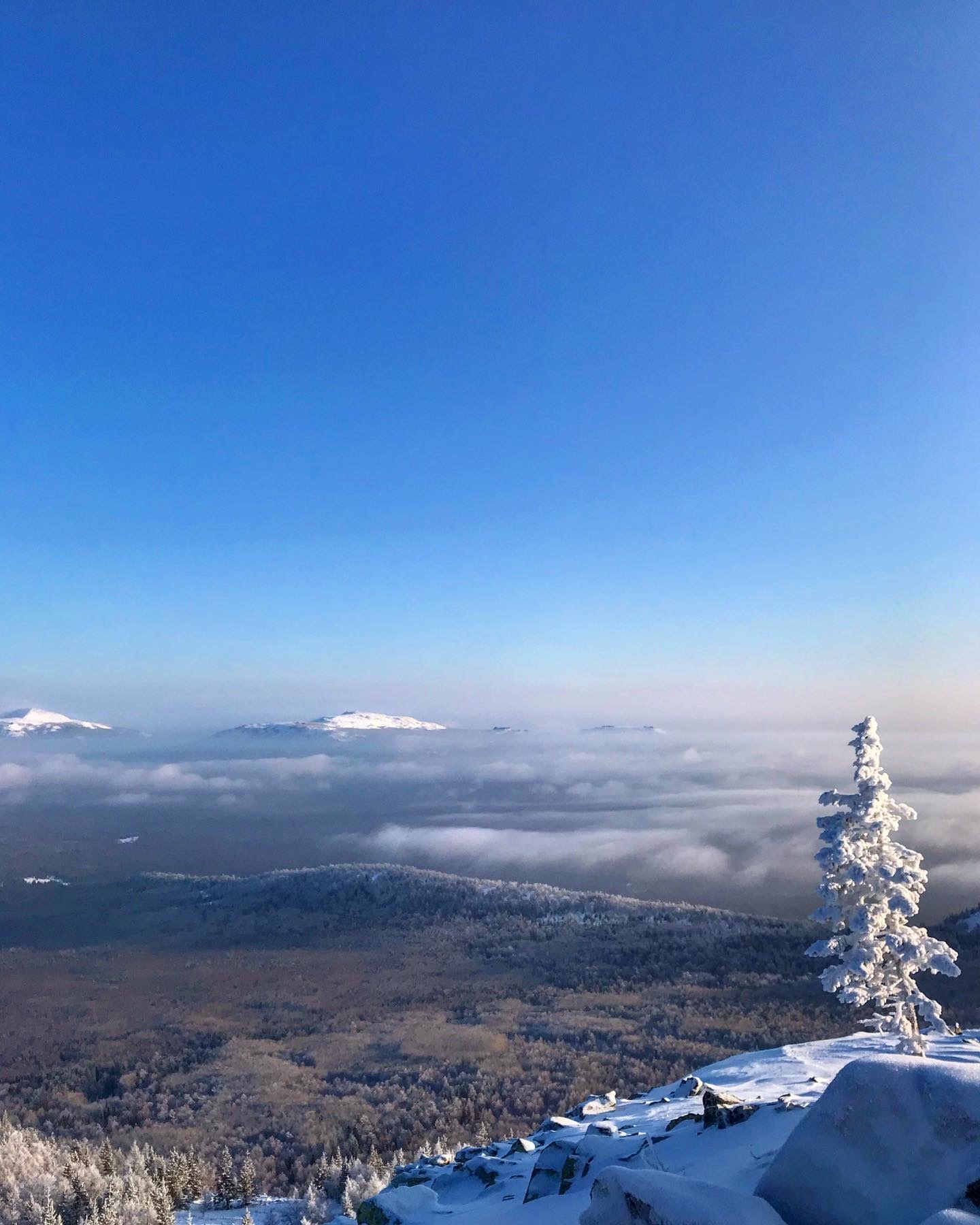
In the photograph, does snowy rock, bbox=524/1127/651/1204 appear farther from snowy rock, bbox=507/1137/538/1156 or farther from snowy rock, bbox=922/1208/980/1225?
snowy rock, bbox=922/1208/980/1225

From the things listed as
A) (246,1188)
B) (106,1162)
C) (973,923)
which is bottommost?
(973,923)

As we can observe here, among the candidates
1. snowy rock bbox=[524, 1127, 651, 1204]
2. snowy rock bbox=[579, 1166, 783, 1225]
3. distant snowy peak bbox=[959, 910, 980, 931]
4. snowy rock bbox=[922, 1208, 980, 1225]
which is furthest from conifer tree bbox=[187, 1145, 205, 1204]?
distant snowy peak bbox=[959, 910, 980, 931]

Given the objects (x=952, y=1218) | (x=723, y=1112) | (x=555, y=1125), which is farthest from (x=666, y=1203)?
(x=555, y=1125)

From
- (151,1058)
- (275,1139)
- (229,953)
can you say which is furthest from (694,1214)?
(229,953)

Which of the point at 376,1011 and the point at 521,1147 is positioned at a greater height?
the point at 521,1147

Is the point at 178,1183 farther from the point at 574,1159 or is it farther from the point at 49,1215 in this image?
the point at 574,1159

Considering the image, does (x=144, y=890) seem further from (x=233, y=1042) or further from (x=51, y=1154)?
(x=51, y=1154)
